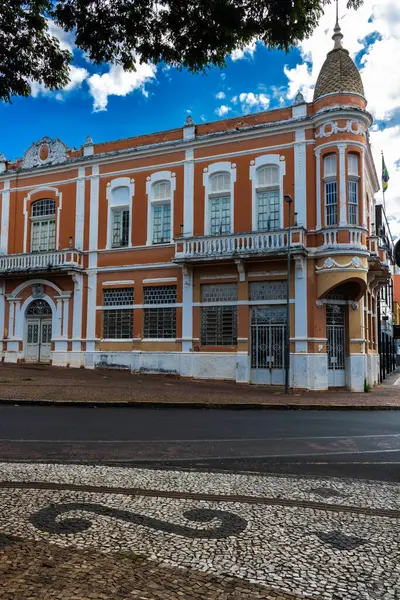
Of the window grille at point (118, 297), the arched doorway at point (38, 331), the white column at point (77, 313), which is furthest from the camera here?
the arched doorway at point (38, 331)

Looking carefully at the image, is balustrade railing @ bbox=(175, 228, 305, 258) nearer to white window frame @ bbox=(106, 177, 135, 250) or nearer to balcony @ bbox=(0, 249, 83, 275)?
white window frame @ bbox=(106, 177, 135, 250)

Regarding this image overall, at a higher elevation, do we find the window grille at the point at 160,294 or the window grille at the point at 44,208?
the window grille at the point at 44,208

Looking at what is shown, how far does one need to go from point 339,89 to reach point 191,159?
22.4 ft

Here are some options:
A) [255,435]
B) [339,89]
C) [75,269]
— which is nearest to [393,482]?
[255,435]

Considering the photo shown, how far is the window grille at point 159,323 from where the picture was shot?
22.6 meters

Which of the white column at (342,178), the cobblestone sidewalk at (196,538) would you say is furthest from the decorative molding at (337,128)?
the cobblestone sidewalk at (196,538)

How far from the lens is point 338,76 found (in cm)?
2066

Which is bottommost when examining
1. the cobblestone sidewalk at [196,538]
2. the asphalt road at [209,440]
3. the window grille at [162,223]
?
the asphalt road at [209,440]

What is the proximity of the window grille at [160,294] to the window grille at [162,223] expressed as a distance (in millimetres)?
2131

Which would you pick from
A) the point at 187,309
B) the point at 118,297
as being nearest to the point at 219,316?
the point at 187,309

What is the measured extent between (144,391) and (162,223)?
9252mm

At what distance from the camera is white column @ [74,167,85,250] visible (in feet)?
81.9

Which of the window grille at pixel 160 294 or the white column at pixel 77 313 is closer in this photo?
the window grille at pixel 160 294

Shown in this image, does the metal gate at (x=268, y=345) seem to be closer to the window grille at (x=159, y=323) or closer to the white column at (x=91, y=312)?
the window grille at (x=159, y=323)
